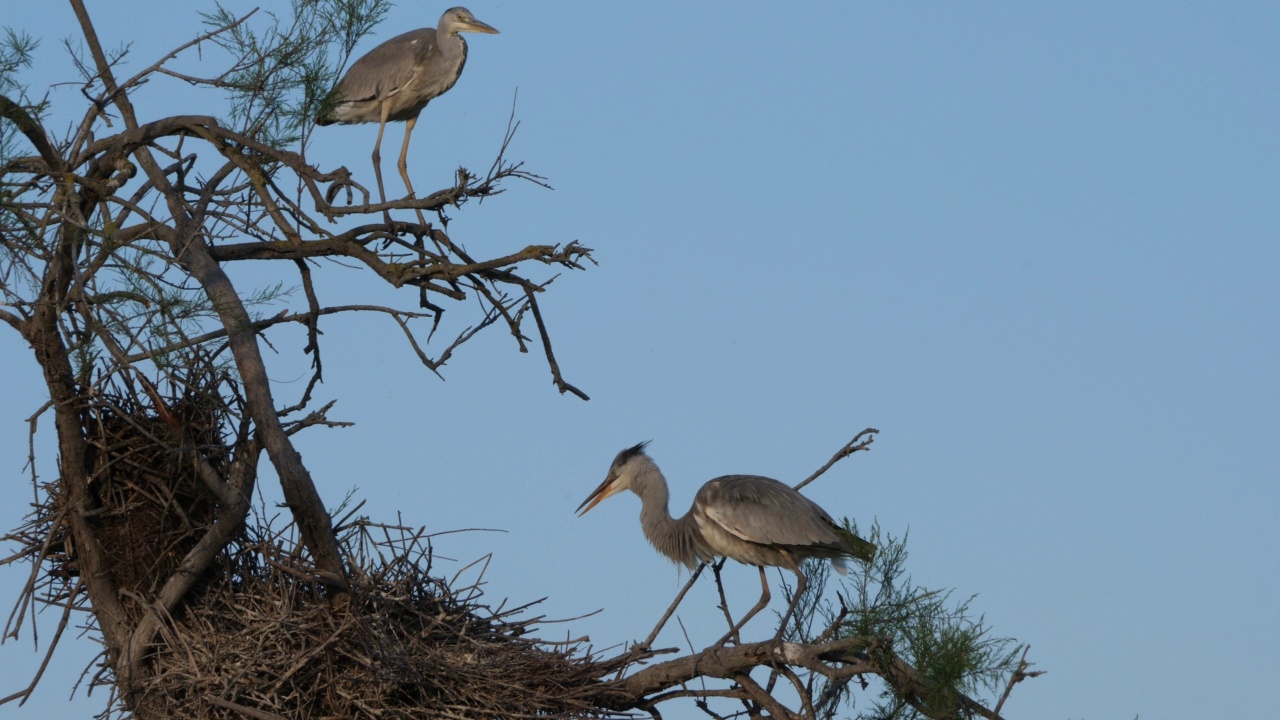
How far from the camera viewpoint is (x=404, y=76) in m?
8.54

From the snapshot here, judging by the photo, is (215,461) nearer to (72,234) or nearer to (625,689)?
(72,234)

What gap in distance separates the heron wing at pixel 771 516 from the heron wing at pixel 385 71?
10.6ft

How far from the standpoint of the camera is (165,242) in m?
5.24

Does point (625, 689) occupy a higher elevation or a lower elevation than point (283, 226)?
lower

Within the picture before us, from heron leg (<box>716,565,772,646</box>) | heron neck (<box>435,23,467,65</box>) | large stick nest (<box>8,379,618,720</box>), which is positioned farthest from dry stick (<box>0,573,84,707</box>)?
heron neck (<box>435,23,467,65</box>)

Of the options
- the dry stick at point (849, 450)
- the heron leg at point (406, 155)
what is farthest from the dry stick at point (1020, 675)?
the heron leg at point (406, 155)

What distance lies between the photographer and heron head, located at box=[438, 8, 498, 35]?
29.1 feet

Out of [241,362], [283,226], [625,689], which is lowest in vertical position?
[625,689]

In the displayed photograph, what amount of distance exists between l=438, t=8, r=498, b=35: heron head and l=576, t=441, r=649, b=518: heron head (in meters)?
2.77

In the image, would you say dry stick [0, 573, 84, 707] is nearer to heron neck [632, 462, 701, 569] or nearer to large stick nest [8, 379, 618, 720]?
large stick nest [8, 379, 618, 720]

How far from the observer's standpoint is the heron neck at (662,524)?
746 centimetres

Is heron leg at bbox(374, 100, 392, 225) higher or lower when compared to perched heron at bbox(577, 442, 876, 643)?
higher

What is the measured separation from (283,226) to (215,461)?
0.90 meters

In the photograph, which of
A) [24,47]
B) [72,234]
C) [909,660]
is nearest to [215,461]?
[72,234]
